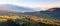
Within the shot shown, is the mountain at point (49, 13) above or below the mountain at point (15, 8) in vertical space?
below

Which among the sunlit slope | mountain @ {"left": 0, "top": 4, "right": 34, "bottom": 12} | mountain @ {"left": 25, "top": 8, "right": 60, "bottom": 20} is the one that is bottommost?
the sunlit slope

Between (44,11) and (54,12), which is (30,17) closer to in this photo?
(44,11)

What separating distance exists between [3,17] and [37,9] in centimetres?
42

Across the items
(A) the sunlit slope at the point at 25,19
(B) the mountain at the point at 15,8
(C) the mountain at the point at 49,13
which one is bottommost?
(A) the sunlit slope at the point at 25,19

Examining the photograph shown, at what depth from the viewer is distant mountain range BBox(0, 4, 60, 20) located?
4.78ft

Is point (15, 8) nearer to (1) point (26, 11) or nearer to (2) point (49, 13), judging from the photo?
(1) point (26, 11)

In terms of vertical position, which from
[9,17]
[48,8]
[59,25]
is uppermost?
[48,8]

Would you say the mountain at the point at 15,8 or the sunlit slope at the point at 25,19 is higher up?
the mountain at the point at 15,8

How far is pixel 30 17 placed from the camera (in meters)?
1.47

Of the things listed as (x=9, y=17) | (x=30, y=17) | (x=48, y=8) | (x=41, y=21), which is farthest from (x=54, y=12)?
(x=9, y=17)

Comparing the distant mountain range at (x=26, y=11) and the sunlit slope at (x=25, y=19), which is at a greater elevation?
the distant mountain range at (x=26, y=11)

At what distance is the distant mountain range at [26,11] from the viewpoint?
1457 millimetres

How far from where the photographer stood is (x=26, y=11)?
1.48 metres

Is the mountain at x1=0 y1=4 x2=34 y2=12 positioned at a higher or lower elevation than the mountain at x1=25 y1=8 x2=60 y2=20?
higher
